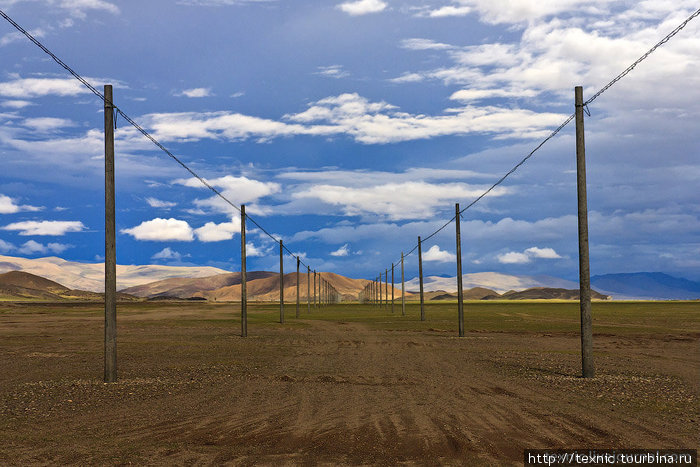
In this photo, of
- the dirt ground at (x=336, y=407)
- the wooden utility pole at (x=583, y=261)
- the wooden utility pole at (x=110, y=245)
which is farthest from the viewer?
the wooden utility pole at (x=583, y=261)

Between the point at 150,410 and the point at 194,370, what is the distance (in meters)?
7.10

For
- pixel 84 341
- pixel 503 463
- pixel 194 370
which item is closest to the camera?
pixel 503 463

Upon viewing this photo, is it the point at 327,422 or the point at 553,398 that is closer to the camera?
the point at 327,422

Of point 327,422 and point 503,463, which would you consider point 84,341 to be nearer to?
point 327,422

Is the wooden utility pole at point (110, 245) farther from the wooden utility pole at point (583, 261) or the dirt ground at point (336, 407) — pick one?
the wooden utility pole at point (583, 261)

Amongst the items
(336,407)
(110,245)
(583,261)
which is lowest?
(336,407)

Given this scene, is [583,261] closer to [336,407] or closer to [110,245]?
[336,407]

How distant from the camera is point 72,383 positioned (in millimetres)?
17172

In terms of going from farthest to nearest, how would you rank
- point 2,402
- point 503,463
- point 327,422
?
point 2,402 → point 327,422 → point 503,463

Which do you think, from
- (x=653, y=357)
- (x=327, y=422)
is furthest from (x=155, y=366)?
(x=653, y=357)

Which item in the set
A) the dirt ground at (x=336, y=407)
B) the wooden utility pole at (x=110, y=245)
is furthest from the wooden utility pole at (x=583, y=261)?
the wooden utility pole at (x=110, y=245)

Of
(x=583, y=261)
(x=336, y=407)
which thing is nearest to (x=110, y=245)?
(x=336, y=407)

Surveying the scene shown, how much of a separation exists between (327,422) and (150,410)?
12.8 ft

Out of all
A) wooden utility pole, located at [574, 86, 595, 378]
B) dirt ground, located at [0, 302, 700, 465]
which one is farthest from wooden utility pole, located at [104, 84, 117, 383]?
wooden utility pole, located at [574, 86, 595, 378]
